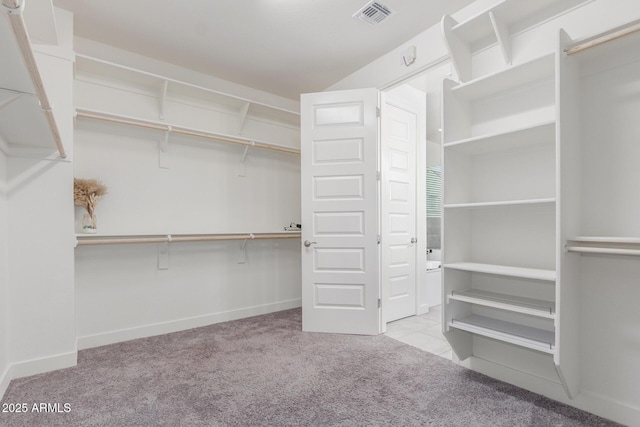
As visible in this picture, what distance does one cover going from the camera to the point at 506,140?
2.03m

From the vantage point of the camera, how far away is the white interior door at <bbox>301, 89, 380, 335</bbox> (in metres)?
3.14

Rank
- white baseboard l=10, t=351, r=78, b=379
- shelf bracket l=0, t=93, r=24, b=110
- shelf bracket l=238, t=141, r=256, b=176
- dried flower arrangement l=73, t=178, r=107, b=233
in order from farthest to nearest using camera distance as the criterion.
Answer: shelf bracket l=238, t=141, r=256, b=176, dried flower arrangement l=73, t=178, r=107, b=233, white baseboard l=10, t=351, r=78, b=379, shelf bracket l=0, t=93, r=24, b=110

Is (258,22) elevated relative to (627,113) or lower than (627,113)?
elevated

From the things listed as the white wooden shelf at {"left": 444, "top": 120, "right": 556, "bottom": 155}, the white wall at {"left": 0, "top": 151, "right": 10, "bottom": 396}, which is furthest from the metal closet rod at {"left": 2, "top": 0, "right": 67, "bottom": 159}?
the white wooden shelf at {"left": 444, "top": 120, "right": 556, "bottom": 155}

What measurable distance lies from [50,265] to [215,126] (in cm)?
194

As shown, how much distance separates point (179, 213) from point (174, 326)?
3.62 feet

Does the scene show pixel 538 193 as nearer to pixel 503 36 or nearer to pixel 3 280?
pixel 503 36

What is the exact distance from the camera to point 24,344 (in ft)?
7.43

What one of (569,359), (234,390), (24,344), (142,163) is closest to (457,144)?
(569,359)

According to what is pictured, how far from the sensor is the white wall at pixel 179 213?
2883mm

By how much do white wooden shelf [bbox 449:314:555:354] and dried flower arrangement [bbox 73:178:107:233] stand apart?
9.29 ft

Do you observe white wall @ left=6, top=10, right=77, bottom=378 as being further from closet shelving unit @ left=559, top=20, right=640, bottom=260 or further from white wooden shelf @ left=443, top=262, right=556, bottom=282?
closet shelving unit @ left=559, top=20, right=640, bottom=260

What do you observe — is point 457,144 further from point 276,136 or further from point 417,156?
point 276,136

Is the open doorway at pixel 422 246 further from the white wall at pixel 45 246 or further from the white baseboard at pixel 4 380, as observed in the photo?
the white baseboard at pixel 4 380
